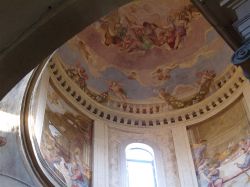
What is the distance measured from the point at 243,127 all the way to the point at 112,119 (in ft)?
13.6

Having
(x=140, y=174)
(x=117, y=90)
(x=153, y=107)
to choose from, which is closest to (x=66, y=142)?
(x=140, y=174)

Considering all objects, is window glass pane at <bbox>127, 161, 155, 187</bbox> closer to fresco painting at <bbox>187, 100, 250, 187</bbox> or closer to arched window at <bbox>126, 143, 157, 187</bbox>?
arched window at <bbox>126, 143, 157, 187</bbox>

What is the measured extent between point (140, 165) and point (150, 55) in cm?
490

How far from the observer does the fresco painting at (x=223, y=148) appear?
1205 cm

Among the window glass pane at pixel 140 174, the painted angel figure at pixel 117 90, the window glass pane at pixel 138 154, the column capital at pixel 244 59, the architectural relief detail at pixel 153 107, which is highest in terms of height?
the painted angel figure at pixel 117 90

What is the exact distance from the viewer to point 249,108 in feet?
42.6

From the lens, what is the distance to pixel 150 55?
16547 millimetres

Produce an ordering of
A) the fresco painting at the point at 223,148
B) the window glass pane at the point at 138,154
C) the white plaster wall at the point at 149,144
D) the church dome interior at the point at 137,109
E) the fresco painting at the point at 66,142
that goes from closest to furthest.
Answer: the church dome interior at the point at 137,109
the fresco painting at the point at 66,142
the fresco painting at the point at 223,148
the white plaster wall at the point at 149,144
the window glass pane at the point at 138,154

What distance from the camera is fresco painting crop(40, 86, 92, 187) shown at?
11125mm

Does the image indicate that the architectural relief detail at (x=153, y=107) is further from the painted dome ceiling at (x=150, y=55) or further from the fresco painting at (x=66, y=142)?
the fresco painting at (x=66, y=142)

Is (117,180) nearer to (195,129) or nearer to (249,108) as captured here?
(195,129)

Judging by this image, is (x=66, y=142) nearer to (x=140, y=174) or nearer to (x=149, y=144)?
(x=140, y=174)

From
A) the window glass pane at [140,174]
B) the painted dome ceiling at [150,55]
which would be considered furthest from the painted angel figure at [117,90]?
the window glass pane at [140,174]

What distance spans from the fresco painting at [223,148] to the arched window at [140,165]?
1.33 meters
